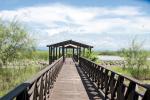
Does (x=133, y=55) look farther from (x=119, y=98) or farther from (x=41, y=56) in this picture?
(x=119, y=98)

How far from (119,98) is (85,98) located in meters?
3.07

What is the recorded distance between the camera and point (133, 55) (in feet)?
186

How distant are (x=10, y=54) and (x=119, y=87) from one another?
135ft

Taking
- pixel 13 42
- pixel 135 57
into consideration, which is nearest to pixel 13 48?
pixel 13 42

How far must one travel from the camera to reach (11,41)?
50.4 meters

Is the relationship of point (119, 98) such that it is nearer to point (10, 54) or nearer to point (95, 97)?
point (95, 97)

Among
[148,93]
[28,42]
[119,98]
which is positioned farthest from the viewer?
[28,42]

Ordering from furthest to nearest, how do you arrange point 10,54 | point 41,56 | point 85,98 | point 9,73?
point 41,56
point 10,54
point 9,73
point 85,98

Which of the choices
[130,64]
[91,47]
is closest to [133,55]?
[130,64]

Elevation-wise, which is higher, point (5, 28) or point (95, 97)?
point (5, 28)

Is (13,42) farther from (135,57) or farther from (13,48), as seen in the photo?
(135,57)

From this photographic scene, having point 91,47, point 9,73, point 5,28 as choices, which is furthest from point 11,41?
point 91,47

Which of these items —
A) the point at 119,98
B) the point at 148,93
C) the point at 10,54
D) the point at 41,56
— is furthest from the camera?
the point at 41,56

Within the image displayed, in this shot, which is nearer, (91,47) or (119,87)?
(119,87)
